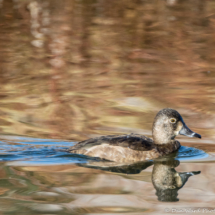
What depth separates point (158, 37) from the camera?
1920 cm

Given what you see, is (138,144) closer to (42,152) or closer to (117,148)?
(117,148)

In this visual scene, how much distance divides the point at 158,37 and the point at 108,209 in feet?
48.4

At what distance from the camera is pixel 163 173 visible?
6.63m

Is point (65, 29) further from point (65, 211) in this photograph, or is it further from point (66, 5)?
point (65, 211)

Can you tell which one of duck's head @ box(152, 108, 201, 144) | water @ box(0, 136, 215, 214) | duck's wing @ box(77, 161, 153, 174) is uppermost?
duck's head @ box(152, 108, 201, 144)

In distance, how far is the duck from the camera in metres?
7.05

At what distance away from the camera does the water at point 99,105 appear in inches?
220

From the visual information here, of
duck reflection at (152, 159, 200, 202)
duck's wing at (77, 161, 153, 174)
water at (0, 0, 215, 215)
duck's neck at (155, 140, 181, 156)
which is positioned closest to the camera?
water at (0, 0, 215, 215)

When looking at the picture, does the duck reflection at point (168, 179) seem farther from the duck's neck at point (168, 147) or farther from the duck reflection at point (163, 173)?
the duck's neck at point (168, 147)

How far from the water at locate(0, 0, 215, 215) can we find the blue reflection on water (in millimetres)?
16

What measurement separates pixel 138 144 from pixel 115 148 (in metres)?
0.38

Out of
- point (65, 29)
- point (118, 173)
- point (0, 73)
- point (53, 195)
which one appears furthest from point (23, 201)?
point (65, 29)

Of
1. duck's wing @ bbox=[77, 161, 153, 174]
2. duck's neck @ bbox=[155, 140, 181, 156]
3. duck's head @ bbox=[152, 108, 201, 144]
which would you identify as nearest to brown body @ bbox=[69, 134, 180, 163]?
duck's wing @ bbox=[77, 161, 153, 174]

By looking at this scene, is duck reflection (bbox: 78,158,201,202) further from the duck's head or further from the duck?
the duck's head
